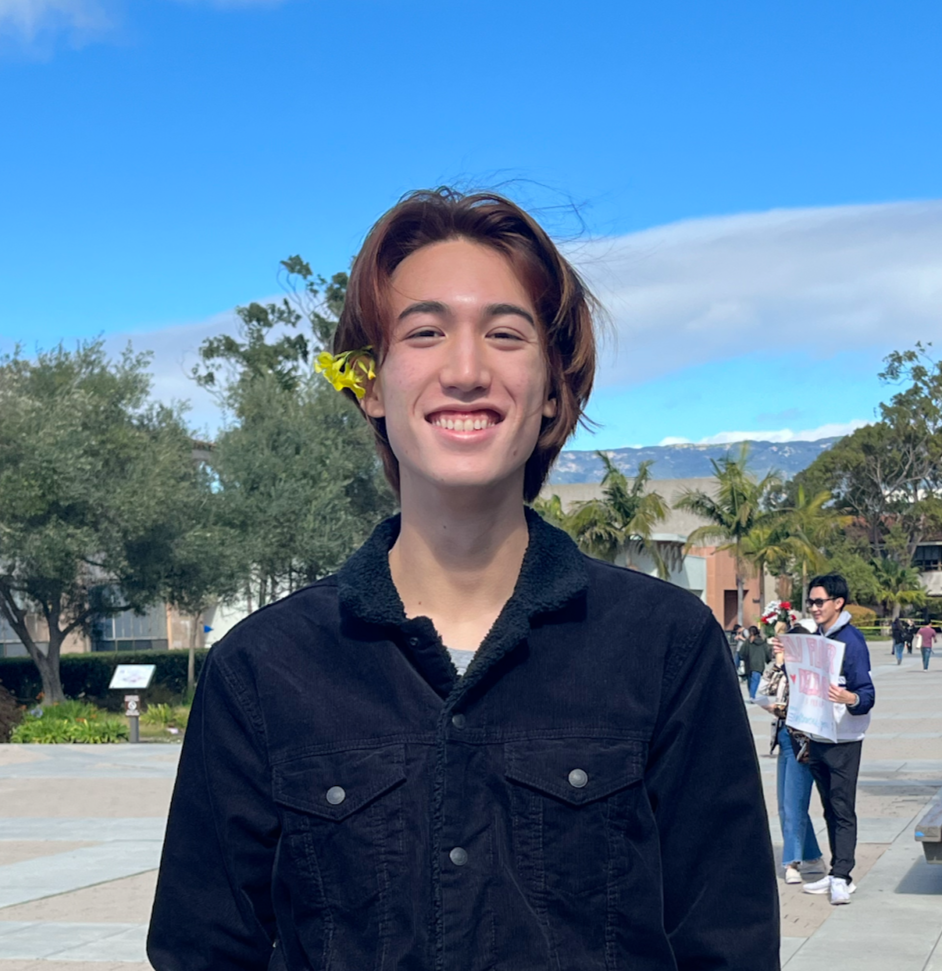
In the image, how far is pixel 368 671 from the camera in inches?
79.7

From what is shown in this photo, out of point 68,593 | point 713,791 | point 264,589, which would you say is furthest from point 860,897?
point 264,589

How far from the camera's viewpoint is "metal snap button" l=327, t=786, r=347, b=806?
1.93m

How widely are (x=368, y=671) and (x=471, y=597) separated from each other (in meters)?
0.22

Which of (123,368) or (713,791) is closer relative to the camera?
(713,791)

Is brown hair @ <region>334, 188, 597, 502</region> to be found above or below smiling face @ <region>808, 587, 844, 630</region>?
above

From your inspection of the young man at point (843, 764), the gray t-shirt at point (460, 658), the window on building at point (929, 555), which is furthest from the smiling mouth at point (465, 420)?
the window on building at point (929, 555)

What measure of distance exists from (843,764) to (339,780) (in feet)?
24.2

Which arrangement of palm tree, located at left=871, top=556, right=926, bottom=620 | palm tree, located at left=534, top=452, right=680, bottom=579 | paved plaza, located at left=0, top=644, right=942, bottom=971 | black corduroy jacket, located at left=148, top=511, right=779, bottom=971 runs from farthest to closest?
palm tree, located at left=871, top=556, right=926, bottom=620 < palm tree, located at left=534, top=452, right=680, bottom=579 < paved plaza, located at left=0, top=644, right=942, bottom=971 < black corduroy jacket, located at left=148, top=511, right=779, bottom=971

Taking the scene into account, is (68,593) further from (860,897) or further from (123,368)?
(860,897)

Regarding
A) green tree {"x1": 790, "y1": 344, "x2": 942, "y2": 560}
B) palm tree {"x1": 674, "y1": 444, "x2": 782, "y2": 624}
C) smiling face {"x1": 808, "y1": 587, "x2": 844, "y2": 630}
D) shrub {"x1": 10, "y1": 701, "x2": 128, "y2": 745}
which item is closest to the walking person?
smiling face {"x1": 808, "y1": 587, "x2": 844, "y2": 630}

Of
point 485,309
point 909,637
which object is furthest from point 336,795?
point 909,637

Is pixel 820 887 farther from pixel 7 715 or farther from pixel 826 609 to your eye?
pixel 7 715

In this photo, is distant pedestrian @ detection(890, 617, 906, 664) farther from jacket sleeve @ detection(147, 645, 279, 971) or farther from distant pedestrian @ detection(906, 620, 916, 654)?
jacket sleeve @ detection(147, 645, 279, 971)

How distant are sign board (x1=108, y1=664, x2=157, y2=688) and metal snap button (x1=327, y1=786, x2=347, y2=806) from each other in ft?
66.5
